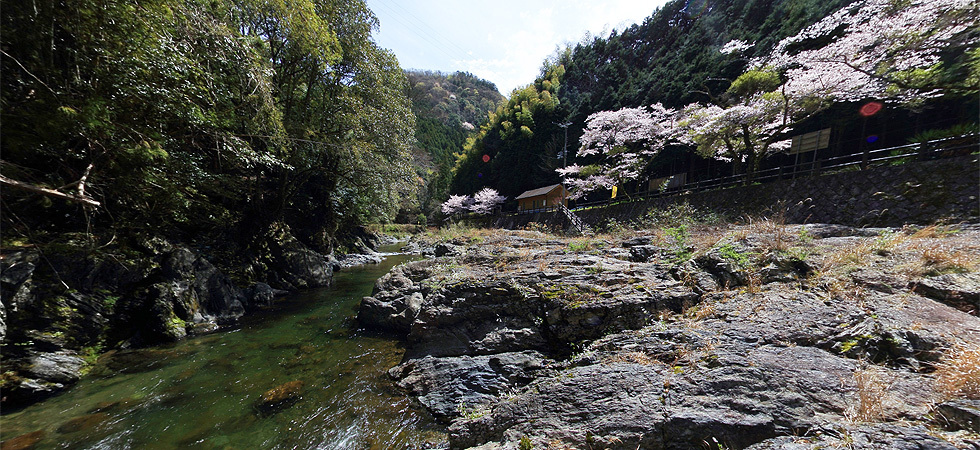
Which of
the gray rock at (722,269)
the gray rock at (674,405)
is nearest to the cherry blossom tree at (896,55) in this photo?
the gray rock at (722,269)

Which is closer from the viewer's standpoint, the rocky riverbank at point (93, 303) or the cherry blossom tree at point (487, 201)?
the rocky riverbank at point (93, 303)

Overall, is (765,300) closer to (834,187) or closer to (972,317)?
(972,317)

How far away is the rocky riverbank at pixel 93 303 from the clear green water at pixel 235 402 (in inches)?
15.7

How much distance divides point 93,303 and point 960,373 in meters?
11.8

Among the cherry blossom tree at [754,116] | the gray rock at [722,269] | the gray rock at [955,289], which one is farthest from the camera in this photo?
the cherry blossom tree at [754,116]

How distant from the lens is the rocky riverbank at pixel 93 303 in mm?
4418

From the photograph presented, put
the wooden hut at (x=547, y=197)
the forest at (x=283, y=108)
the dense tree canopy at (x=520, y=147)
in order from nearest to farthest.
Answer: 1. the forest at (x=283, y=108)
2. the wooden hut at (x=547, y=197)
3. the dense tree canopy at (x=520, y=147)

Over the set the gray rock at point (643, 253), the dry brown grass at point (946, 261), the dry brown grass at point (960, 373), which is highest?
the dry brown grass at point (946, 261)

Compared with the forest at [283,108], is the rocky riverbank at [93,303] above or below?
below

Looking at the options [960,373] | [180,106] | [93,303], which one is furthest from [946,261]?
[93,303]

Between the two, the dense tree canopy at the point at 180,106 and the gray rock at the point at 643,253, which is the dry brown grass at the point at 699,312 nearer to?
the gray rock at the point at 643,253

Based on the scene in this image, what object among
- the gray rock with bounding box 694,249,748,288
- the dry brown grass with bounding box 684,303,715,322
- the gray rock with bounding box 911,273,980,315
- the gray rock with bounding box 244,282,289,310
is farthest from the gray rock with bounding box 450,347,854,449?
the gray rock with bounding box 244,282,289,310

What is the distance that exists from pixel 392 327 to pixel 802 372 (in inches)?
276

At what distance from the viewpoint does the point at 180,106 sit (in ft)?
18.1
